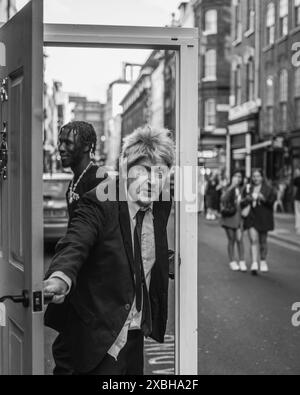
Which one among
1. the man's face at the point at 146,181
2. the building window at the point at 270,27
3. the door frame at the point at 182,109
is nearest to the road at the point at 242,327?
the door frame at the point at 182,109

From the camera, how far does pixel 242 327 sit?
6809 mm

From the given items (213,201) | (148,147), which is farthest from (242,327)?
(213,201)

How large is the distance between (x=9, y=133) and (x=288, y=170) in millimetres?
24033

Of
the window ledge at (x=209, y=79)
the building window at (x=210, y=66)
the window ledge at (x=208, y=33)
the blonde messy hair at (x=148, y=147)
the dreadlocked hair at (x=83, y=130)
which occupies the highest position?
the window ledge at (x=208, y=33)

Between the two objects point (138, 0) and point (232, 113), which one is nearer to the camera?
point (138, 0)

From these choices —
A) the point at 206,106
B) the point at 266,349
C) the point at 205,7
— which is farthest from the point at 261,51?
the point at 266,349

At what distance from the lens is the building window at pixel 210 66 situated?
48.3 metres

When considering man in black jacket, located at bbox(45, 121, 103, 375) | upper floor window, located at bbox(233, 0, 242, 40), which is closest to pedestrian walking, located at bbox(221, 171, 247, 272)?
man in black jacket, located at bbox(45, 121, 103, 375)

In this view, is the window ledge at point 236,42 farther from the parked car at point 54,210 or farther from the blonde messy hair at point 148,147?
the blonde messy hair at point 148,147

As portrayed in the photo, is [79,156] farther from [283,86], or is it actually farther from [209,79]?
[209,79]

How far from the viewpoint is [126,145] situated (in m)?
3.50

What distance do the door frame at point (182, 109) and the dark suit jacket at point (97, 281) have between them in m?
0.38

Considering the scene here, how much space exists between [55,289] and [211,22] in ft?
151
